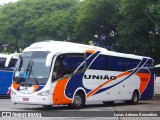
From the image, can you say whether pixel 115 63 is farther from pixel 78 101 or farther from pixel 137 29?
pixel 137 29

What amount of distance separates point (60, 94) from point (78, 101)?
4.77 feet

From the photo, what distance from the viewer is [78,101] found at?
20062 mm

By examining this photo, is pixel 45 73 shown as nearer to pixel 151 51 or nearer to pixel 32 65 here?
pixel 32 65

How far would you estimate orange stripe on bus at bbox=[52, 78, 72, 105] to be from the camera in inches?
733

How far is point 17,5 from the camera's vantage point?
4872 cm

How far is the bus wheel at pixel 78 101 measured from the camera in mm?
19812

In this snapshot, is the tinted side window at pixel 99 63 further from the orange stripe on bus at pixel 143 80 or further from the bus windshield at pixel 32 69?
the orange stripe on bus at pixel 143 80

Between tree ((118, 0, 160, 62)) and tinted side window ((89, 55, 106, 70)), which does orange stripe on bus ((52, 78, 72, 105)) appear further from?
tree ((118, 0, 160, 62))

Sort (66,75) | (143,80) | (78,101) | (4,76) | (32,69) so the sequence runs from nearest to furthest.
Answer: (32,69) → (66,75) → (78,101) → (143,80) → (4,76)

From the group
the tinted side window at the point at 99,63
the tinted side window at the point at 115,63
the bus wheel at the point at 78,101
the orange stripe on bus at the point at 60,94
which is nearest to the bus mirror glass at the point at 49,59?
the orange stripe on bus at the point at 60,94

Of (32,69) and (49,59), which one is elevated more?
(49,59)

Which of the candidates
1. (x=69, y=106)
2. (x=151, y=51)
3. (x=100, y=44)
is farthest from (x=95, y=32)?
(x=69, y=106)

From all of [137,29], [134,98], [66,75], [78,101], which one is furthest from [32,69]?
[137,29]

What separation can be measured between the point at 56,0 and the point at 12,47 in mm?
7363
